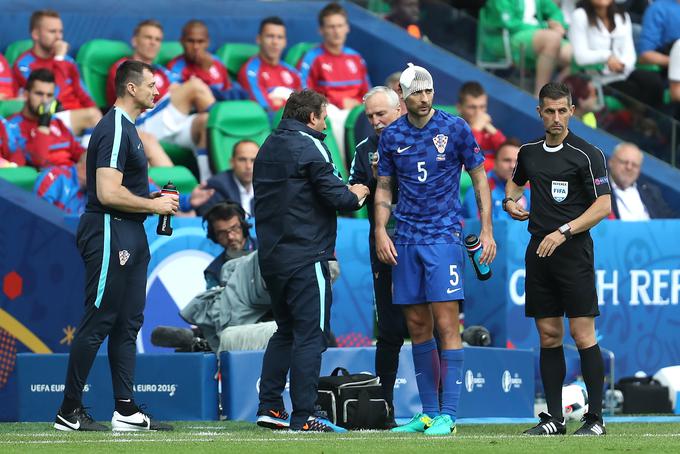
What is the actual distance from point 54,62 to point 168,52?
4.61ft

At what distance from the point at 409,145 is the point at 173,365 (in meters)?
2.52

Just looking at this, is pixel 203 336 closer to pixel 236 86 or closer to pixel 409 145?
pixel 409 145

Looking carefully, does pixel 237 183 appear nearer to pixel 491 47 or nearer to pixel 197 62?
pixel 197 62

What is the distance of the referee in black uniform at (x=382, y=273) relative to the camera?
970cm

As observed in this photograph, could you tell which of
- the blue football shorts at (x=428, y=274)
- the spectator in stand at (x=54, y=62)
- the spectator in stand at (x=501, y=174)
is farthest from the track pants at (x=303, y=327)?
the spectator in stand at (x=54, y=62)

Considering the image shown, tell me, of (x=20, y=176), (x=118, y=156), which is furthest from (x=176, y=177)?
(x=118, y=156)

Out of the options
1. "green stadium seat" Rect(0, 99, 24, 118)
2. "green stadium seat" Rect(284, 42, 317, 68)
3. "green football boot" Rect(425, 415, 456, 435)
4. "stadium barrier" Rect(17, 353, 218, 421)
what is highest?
"green stadium seat" Rect(284, 42, 317, 68)

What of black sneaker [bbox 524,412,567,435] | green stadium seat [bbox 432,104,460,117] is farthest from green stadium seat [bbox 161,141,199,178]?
black sneaker [bbox 524,412,567,435]

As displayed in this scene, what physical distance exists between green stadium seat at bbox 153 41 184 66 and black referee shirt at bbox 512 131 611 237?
23.1ft

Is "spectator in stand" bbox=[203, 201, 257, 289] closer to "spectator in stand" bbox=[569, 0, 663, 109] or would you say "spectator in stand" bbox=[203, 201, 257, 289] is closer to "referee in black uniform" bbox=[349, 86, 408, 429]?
"referee in black uniform" bbox=[349, 86, 408, 429]

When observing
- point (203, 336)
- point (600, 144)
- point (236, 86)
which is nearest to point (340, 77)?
point (236, 86)

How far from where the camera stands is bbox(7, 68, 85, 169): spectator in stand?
527 inches

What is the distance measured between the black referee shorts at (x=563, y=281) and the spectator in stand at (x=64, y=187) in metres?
4.70

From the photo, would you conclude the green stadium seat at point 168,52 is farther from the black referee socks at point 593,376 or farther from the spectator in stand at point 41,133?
the black referee socks at point 593,376
